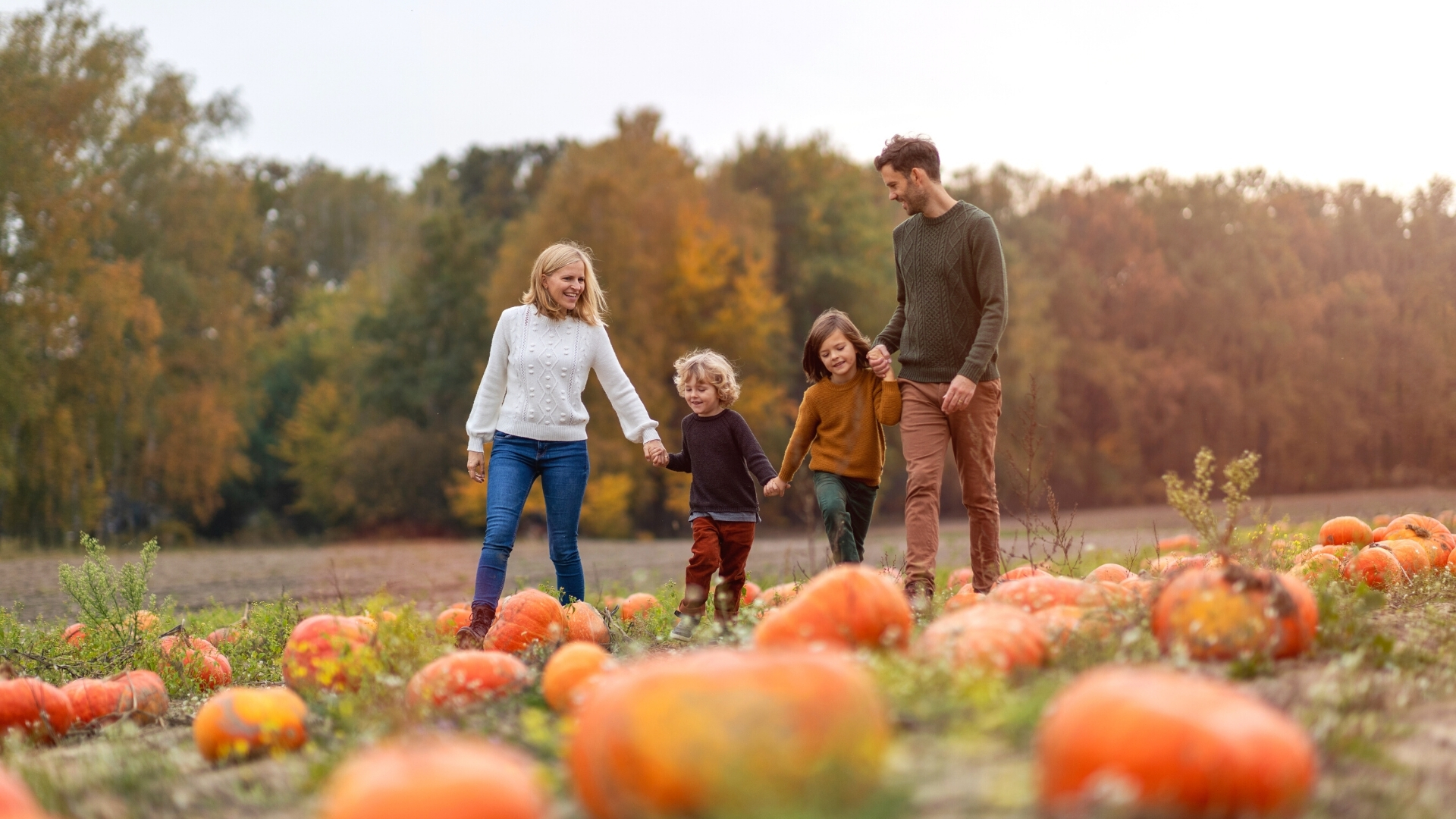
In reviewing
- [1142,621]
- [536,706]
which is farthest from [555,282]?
[1142,621]

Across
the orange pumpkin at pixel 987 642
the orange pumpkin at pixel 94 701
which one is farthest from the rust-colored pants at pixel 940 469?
the orange pumpkin at pixel 94 701

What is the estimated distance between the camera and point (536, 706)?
11.3ft

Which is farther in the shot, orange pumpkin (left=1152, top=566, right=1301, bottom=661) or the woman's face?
the woman's face

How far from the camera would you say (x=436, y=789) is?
1901mm

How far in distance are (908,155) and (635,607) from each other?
9.56ft

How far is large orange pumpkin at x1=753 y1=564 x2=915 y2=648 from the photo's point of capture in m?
3.16

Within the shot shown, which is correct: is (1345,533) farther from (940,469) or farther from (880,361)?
(880,361)

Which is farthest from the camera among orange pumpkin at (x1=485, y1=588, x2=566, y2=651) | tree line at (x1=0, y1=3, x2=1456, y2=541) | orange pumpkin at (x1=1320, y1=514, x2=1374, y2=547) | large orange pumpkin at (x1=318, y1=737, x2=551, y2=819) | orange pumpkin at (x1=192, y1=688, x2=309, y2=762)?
tree line at (x1=0, y1=3, x2=1456, y2=541)

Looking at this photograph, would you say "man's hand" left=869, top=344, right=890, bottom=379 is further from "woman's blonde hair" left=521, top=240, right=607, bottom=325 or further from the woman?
"woman's blonde hair" left=521, top=240, right=607, bottom=325

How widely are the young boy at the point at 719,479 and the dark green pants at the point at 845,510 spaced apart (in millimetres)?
333

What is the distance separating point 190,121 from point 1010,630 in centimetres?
3275

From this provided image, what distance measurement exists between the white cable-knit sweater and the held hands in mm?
1146

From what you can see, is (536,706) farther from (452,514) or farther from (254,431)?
(254,431)

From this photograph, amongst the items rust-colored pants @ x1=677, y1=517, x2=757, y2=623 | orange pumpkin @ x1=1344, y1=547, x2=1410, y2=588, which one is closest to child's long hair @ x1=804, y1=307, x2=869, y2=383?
rust-colored pants @ x1=677, y1=517, x2=757, y2=623
